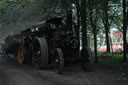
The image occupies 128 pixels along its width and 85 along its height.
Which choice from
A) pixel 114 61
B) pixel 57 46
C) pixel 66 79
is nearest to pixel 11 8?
pixel 57 46

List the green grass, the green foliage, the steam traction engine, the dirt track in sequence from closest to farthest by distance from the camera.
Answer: the dirt track, the steam traction engine, the green grass, the green foliage

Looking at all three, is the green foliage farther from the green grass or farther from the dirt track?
the green grass

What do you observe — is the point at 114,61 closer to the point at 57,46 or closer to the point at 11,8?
the point at 57,46

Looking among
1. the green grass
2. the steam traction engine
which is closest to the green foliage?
the steam traction engine

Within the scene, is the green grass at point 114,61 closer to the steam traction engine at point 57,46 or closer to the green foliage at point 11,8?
the steam traction engine at point 57,46

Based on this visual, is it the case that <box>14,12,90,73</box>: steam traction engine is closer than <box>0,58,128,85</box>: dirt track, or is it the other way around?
<box>0,58,128,85</box>: dirt track

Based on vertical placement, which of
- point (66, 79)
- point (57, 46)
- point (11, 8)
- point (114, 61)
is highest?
point (11, 8)

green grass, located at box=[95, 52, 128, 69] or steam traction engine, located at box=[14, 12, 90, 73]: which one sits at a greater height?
steam traction engine, located at box=[14, 12, 90, 73]

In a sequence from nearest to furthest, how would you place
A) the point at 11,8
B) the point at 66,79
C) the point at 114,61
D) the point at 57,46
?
the point at 66,79, the point at 57,46, the point at 114,61, the point at 11,8

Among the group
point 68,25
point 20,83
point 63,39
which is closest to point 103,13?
point 68,25

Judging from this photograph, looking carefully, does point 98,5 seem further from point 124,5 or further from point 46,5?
point 46,5

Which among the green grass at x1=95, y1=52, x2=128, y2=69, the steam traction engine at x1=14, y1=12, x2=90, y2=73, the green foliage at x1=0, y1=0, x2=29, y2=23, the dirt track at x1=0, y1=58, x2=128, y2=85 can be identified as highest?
the green foliage at x1=0, y1=0, x2=29, y2=23

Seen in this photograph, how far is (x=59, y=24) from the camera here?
9367 mm

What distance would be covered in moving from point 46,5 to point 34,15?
1.34 meters
